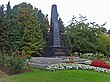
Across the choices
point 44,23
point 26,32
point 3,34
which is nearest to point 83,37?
point 44,23

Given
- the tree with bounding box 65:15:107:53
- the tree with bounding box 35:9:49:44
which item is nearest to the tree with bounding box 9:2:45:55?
the tree with bounding box 35:9:49:44

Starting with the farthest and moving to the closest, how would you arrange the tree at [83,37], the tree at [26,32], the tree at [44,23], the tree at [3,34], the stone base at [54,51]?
1. the tree at [83,37]
2. the tree at [44,23]
3. the tree at [26,32]
4. the tree at [3,34]
5. the stone base at [54,51]

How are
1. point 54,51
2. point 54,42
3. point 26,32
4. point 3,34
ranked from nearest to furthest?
point 54,51 → point 54,42 → point 3,34 → point 26,32

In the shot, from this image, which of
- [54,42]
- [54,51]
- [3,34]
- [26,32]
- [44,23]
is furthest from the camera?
[44,23]

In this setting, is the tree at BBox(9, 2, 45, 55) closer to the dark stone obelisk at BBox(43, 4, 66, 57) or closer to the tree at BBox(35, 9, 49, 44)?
the tree at BBox(35, 9, 49, 44)

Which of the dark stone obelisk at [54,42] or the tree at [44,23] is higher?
the tree at [44,23]

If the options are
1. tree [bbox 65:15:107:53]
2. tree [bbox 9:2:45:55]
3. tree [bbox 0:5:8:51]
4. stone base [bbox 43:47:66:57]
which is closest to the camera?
stone base [bbox 43:47:66:57]

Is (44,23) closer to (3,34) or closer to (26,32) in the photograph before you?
(26,32)

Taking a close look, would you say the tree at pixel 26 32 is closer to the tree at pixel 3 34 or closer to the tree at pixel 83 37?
the tree at pixel 3 34

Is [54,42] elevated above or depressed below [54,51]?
above

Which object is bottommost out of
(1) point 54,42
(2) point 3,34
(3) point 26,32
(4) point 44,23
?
(1) point 54,42

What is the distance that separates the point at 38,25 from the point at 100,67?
1398cm

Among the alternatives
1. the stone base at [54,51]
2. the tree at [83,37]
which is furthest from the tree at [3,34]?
the tree at [83,37]

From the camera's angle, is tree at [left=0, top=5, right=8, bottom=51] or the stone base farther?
tree at [left=0, top=5, right=8, bottom=51]
